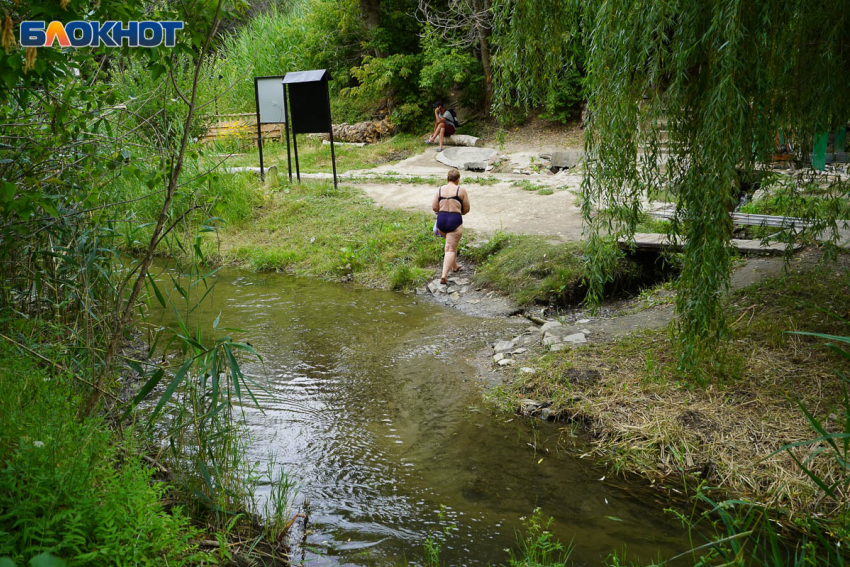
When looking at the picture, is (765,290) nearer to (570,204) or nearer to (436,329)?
(436,329)

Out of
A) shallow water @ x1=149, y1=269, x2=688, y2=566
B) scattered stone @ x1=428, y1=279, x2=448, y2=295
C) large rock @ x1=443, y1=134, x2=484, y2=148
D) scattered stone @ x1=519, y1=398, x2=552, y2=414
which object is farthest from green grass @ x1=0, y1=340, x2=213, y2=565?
large rock @ x1=443, y1=134, x2=484, y2=148

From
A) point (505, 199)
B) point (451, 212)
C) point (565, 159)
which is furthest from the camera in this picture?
point (565, 159)

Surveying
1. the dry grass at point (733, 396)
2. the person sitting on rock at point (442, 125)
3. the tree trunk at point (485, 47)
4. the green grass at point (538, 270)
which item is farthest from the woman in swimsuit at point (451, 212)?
the person sitting on rock at point (442, 125)

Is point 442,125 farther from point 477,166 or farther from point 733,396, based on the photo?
point 733,396

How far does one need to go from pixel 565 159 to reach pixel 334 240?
6.45m

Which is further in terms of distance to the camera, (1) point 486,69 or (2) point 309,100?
(1) point 486,69

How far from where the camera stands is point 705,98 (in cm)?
437

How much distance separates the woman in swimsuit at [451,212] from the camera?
29.8 ft

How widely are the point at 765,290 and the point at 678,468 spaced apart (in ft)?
8.59

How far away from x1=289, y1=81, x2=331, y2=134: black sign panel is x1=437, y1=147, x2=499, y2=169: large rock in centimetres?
391

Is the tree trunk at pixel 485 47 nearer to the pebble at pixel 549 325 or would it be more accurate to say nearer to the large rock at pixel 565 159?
the large rock at pixel 565 159

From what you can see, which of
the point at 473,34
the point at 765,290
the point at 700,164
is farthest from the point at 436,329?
the point at 473,34

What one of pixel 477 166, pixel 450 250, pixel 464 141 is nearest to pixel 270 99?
pixel 477 166

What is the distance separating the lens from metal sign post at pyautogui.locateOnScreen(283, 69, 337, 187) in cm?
1320
